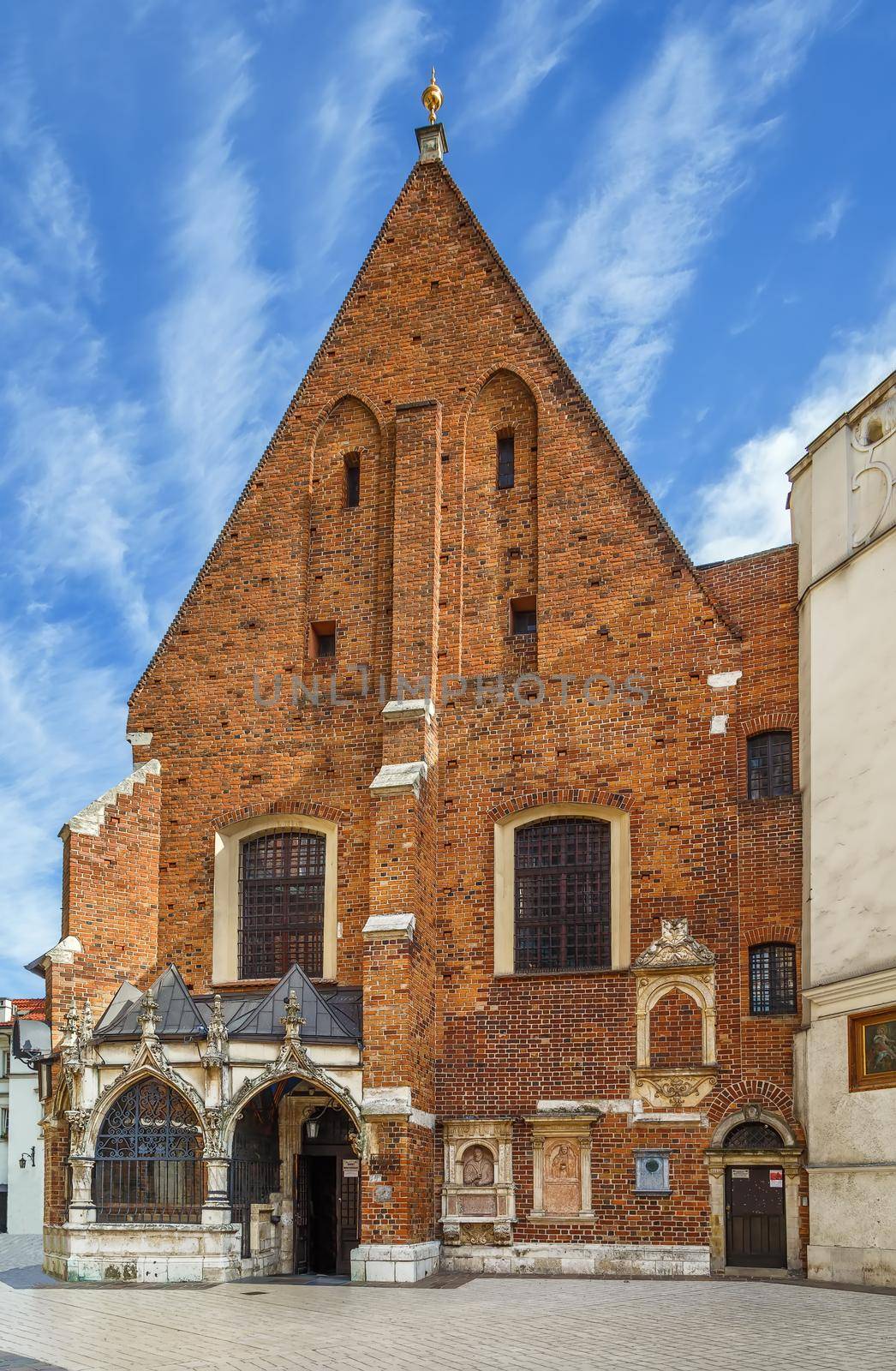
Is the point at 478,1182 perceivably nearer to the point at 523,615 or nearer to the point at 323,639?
the point at 523,615

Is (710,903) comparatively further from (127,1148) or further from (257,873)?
(127,1148)

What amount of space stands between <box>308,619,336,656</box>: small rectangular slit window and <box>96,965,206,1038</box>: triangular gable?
5.51 meters

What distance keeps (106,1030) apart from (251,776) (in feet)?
15.4

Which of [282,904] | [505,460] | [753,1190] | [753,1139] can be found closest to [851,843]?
[753,1139]

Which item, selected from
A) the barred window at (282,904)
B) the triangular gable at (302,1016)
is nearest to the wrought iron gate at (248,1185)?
the triangular gable at (302,1016)

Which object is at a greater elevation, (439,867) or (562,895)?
(439,867)

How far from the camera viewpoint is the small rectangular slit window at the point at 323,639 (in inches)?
929

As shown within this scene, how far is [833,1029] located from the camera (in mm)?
18609

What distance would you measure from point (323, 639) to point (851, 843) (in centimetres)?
907

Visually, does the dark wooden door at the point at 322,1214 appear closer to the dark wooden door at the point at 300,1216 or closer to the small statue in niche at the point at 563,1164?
the dark wooden door at the point at 300,1216

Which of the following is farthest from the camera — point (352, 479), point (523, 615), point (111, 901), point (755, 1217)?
point (352, 479)

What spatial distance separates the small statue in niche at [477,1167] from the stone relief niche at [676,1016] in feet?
7.65

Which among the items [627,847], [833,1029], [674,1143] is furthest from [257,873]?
[833,1029]

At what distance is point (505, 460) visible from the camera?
23594 millimetres
